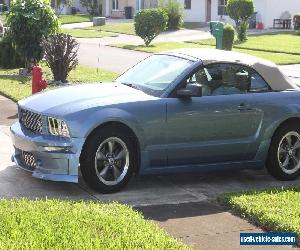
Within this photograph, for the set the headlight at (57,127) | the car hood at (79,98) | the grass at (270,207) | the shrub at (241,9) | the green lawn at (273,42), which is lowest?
the grass at (270,207)

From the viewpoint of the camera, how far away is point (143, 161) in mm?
7133

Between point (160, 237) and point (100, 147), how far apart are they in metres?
1.75

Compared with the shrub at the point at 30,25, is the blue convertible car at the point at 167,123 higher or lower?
lower

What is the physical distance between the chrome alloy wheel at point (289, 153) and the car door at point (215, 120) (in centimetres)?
45

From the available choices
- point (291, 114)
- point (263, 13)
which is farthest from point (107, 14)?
point (291, 114)

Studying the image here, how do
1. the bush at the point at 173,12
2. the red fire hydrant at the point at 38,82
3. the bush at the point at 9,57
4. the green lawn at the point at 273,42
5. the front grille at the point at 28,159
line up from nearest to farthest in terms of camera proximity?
the front grille at the point at 28,159 < the red fire hydrant at the point at 38,82 < the bush at the point at 9,57 < the green lawn at the point at 273,42 < the bush at the point at 173,12

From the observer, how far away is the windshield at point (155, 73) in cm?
753

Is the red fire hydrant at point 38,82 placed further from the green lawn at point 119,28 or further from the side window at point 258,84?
the green lawn at point 119,28

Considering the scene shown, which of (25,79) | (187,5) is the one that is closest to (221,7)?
(187,5)

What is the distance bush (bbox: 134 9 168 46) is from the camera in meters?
33.1

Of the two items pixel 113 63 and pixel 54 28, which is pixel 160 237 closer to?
pixel 54 28

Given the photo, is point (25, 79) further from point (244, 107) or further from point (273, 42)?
point (273, 42)

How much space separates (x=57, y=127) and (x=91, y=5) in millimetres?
62244

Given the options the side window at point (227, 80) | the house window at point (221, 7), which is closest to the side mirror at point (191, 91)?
the side window at point (227, 80)
